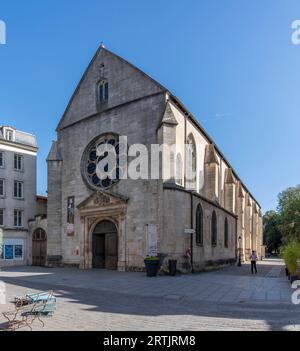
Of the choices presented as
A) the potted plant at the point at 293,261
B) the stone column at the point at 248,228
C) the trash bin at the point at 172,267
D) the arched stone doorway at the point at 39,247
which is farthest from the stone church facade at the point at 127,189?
the stone column at the point at 248,228

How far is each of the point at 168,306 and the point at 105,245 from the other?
14802 millimetres

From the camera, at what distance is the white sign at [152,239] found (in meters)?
21.2

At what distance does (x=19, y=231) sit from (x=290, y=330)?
96.4 ft

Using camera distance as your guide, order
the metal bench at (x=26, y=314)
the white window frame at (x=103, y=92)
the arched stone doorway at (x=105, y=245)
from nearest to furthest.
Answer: the metal bench at (x=26, y=314) → the arched stone doorway at (x=105, y=245) → the white window frame at (x=103, y=92)

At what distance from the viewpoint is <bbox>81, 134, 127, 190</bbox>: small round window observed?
979 inches

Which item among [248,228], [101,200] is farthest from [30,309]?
[248,228]

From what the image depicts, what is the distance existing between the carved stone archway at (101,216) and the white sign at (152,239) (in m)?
2.30

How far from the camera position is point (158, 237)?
2117 centimetres

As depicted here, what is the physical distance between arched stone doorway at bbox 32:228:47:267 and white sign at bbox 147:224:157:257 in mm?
13150

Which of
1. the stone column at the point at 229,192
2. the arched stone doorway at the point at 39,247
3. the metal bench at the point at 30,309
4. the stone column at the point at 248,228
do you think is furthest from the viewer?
the stone column at the point at 248,228

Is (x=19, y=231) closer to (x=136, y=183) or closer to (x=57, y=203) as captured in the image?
(x=57, y=203)

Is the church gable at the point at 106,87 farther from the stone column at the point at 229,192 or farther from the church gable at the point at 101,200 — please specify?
the stone column at the point at 229,192

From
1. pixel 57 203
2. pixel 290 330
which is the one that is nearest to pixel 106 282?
pixel 290 330

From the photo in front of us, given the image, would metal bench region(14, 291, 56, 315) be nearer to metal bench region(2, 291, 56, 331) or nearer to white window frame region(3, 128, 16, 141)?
metal bench region(2, 291, 56, 331)
